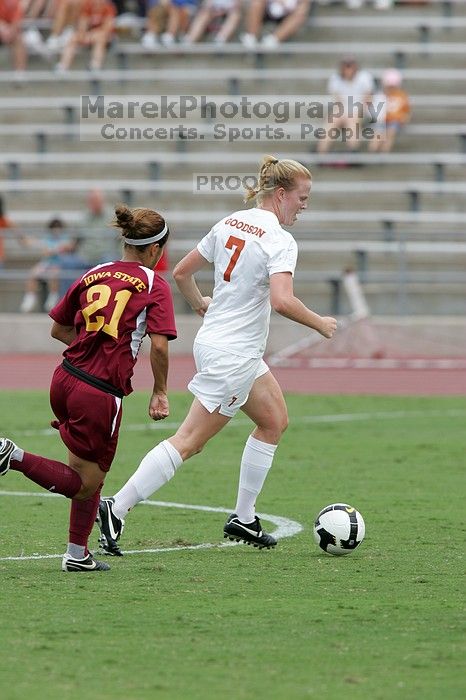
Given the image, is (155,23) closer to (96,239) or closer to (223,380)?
(96,239)

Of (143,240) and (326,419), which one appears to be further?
(326,419)

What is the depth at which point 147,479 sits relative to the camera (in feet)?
23.7

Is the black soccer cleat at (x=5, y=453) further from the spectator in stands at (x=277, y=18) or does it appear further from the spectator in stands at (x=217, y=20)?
the spectator in stands at (x=217, y=20)

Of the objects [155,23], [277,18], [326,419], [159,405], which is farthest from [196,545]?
[155,23]

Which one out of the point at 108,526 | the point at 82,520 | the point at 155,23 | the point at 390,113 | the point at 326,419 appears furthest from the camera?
the point at 155,23

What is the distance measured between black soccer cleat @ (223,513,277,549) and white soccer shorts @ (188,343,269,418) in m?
0.66

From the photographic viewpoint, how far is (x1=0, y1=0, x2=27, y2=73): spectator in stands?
26.9 metres

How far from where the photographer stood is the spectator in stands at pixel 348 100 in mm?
23750

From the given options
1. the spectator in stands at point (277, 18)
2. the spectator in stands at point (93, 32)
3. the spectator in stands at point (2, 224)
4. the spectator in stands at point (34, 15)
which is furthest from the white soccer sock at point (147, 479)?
the spectator in stands at point (34, 15)

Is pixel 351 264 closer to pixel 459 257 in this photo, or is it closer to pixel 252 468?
pixel 459 257

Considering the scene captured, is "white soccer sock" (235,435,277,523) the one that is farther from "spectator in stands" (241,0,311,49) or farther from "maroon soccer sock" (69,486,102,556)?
"spectator in stands" (241,0,311,49)

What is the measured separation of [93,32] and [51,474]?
21222 millimetres

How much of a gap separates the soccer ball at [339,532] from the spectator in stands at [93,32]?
801 inches

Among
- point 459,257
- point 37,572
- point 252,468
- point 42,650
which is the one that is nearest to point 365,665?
point 42,650
